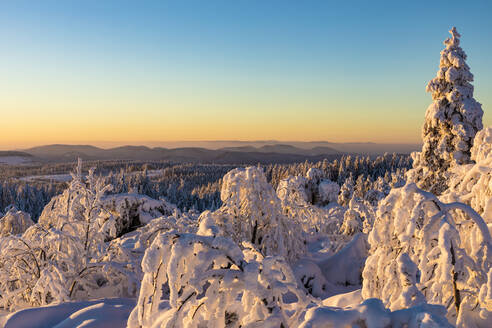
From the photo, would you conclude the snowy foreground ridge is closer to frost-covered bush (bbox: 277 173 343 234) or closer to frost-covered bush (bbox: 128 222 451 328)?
frost-covered bush (bbox: 128 222 451 328)

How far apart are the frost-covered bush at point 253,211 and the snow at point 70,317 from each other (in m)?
6.58

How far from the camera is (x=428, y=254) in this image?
395 centimetres

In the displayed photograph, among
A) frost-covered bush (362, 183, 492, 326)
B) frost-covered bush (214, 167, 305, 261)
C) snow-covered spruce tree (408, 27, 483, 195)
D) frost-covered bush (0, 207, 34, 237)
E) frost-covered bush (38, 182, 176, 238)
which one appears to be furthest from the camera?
frost-covered bush (38, 182, 176, 238)

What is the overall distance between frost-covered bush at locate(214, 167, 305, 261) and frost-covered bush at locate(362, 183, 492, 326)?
25.8 ft

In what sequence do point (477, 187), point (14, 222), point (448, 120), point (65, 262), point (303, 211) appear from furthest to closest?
point (303, 211) < point (448, 120) < point (14, 222) < point (65, 262) < point (477, 187)

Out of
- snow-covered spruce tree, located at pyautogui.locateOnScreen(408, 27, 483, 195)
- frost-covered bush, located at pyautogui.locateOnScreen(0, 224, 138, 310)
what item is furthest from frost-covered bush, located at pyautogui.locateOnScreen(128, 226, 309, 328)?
snow-covered spruce tree, located at pyautogui.locateOnScreen(408, 27, 483, 195)

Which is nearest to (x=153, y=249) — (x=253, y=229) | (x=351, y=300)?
(x=351, y=300)

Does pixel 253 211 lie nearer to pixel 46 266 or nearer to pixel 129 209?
pixel 46 266

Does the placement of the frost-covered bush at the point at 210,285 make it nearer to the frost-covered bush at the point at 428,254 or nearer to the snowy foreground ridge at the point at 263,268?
the snowy foreground ridge at the point at 263,268

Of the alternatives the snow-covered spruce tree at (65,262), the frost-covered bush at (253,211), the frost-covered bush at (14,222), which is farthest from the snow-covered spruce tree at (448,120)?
the frost-covered bush at (14,222)

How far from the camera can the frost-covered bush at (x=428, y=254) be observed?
3.63 metres

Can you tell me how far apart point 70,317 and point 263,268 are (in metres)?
4.15

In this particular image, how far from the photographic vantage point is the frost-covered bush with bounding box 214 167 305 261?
12.4m

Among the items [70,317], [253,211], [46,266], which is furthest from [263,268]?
[253,211]
